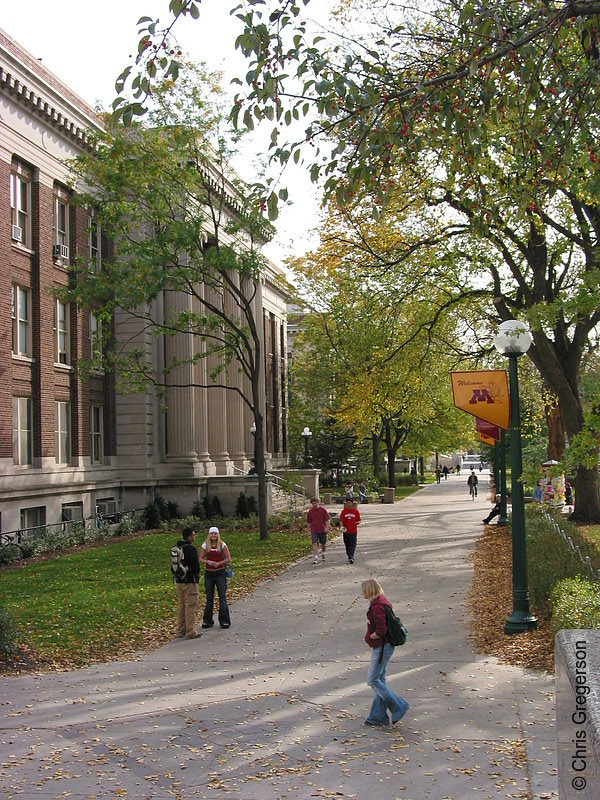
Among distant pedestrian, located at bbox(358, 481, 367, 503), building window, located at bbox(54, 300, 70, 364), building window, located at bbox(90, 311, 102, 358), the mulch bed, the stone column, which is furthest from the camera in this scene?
distant pedestrian, located at bbox(358, 481, 367, 503)

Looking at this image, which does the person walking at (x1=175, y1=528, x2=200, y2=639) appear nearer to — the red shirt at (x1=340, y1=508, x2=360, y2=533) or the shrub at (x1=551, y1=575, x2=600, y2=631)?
the shrub at (x1=551, y1=575, x2=600, y2=631)

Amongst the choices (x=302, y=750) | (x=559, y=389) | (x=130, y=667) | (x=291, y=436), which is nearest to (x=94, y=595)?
(x=130, y=667)

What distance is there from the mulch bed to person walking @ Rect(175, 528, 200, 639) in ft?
13.8

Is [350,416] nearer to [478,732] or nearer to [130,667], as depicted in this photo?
[130,667]

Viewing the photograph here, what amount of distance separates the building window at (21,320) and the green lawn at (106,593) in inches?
272

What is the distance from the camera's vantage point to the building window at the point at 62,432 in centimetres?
3122

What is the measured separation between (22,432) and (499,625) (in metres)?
19.5

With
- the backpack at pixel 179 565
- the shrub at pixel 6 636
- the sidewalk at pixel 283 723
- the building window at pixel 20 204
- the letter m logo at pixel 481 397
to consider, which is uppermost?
the building window at pixel 20 204

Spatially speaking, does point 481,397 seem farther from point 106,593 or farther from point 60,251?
point 60,251

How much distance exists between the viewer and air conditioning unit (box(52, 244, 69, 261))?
30320 mm

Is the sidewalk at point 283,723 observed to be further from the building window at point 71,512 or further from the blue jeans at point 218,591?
the building window at point 71,512

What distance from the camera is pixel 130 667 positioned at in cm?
A: 1154

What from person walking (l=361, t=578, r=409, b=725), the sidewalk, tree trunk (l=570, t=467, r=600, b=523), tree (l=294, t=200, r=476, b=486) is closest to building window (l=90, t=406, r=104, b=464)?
tree (l=294, t=200, r=476, b=486)

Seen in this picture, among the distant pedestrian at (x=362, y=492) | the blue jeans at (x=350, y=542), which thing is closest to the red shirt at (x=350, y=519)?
the blue jeans at (x=350, y=542)
